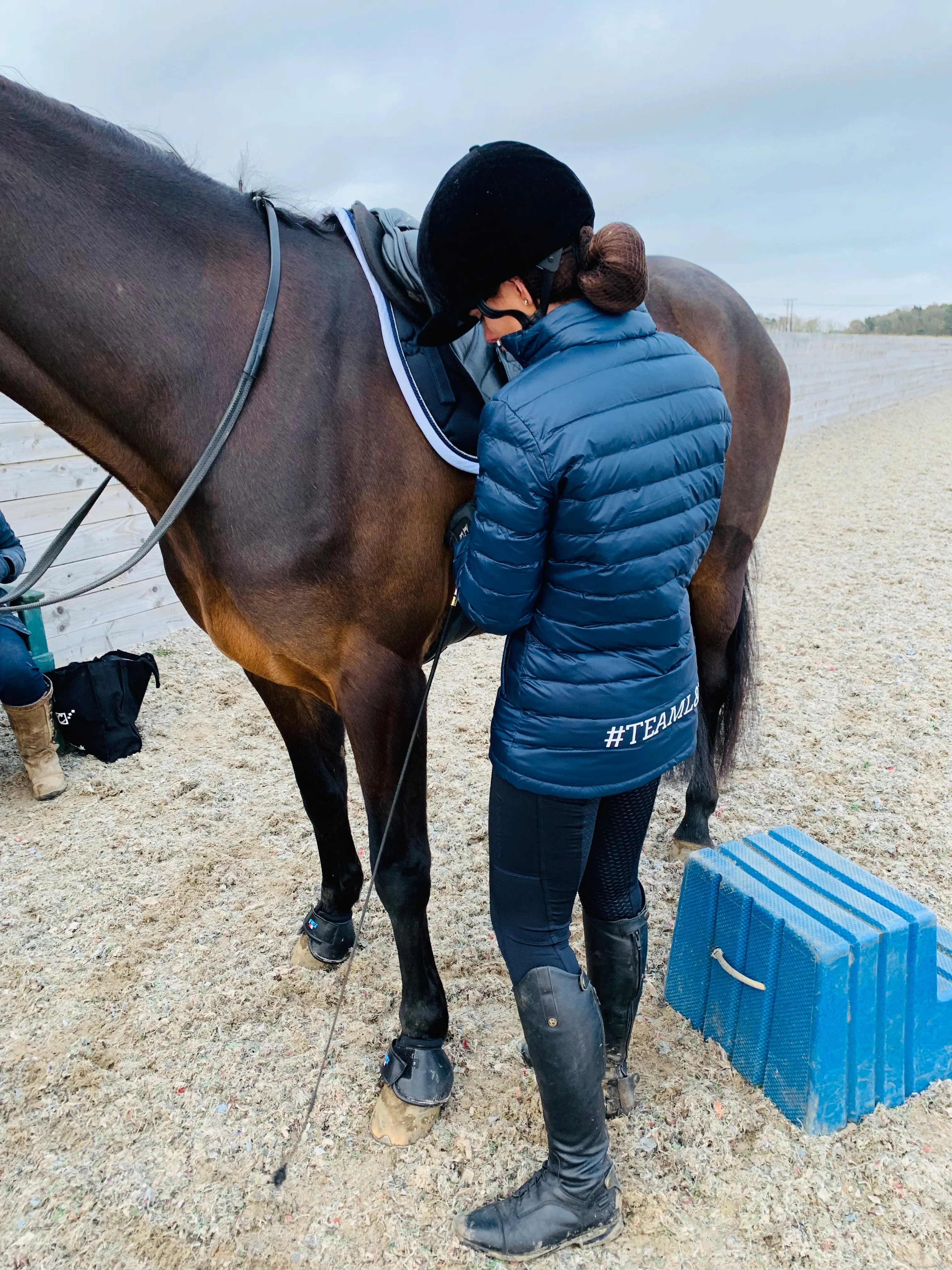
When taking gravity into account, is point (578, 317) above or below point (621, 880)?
above

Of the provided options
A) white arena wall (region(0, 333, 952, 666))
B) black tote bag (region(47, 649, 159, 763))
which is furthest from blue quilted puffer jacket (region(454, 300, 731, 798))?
white arena wall (region(0, 333, 952, 666))

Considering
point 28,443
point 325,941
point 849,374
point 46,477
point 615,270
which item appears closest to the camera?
point 615,270

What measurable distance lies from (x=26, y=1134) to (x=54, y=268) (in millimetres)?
1899

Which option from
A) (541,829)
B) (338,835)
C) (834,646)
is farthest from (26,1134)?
(834,646)

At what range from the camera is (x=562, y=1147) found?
1617 millimetres

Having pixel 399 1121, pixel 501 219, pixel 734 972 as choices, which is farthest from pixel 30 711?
pixel 501 219

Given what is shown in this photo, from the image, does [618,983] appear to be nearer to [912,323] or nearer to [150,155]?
[150,155]

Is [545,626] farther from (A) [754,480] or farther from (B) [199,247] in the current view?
(A) [754,480]

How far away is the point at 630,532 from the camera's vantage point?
1325 millimetres

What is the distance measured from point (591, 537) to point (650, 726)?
14.8 inches

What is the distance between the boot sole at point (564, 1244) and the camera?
161 cm

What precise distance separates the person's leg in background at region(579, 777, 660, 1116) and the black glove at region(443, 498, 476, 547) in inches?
23.6

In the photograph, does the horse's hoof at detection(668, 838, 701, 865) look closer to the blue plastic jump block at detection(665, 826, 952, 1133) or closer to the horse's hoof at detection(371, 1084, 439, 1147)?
the blue plastic jump block at detection(665, 826, 952, 1133)

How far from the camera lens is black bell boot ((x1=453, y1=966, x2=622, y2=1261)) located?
154cm
